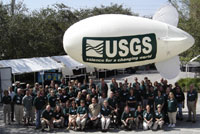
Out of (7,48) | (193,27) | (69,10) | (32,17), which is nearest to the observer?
(193,27)

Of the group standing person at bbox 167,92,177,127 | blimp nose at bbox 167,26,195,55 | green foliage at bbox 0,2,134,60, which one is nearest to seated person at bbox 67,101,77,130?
standing person at bbox 167,92,177,127

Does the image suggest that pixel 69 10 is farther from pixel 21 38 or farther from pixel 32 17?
pixel 21 38

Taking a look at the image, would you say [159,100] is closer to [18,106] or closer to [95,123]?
[95,123]

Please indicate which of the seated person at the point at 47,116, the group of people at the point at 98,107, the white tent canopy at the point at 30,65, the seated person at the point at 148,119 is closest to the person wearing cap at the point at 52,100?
the group of people at the point at 98,107

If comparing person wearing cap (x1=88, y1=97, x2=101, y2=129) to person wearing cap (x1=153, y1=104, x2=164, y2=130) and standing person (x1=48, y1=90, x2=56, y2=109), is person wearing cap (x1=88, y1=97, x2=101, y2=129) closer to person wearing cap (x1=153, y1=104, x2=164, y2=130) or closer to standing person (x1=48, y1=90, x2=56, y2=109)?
standing person (x1=48, y1=90, x2=56, y2=109)

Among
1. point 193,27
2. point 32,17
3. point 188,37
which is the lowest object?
point 188,37

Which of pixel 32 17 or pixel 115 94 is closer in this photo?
pixel 115 94

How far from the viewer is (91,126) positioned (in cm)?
1119

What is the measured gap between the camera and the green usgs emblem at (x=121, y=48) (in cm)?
1032

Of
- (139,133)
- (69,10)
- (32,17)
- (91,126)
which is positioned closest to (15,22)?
(32,17)

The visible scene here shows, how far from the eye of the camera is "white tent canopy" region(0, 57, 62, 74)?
17763 mm

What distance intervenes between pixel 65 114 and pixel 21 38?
13.9m

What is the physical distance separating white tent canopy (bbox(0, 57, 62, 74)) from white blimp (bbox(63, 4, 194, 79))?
7.97 m

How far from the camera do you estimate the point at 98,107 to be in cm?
1120
